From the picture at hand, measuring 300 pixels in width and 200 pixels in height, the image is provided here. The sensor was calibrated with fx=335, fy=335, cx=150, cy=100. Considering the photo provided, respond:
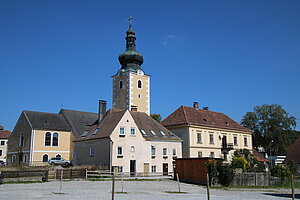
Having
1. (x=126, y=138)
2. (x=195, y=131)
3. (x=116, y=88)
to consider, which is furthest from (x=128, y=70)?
(x=126, y=138)

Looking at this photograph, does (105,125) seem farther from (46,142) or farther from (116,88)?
(116,88)

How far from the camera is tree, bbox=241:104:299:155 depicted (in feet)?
223

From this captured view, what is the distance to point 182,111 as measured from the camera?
165 feet

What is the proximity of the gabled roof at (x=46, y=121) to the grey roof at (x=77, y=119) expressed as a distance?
0.95m

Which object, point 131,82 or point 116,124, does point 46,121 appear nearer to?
point 131,82

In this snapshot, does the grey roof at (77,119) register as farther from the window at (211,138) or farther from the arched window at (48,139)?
the window at (211,138)

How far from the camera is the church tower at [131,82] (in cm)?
6119

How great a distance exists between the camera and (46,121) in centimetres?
5400

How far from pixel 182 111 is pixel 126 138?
1413cm

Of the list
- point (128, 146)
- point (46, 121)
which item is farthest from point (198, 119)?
point (46, 121)

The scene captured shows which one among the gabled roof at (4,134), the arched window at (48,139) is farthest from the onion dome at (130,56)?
the gabled roof at (4,134)

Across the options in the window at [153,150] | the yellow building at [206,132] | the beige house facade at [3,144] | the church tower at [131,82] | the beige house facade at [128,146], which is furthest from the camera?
the beige house facade at [3,144]

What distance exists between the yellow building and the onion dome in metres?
15.5

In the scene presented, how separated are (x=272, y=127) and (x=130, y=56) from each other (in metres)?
32.7
